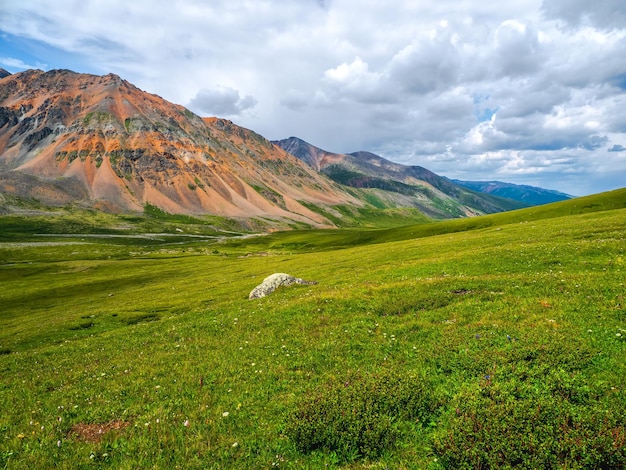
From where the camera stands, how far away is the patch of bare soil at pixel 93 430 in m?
11.6

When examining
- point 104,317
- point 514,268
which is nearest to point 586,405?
point 514,268

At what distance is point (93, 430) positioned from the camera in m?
12.1

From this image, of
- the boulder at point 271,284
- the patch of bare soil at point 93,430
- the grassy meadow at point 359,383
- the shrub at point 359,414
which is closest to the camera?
the grassy meadow at point 359,383

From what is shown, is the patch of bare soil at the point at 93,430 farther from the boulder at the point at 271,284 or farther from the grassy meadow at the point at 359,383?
the boulder at the point at 271,284

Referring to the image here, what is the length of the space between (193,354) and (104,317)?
31.4m

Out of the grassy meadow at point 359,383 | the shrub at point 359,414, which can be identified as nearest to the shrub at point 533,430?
the grassy meadow at point 359,383

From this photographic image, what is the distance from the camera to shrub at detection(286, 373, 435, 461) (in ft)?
31.9

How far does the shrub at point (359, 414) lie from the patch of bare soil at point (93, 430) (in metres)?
6.53

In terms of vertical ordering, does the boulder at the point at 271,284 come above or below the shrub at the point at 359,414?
below

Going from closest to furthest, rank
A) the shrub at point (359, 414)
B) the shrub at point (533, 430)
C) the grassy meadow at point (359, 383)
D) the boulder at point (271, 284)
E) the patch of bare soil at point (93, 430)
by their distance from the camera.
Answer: the shrub at point (533, 430) → the grassy meadow at point (359, 383) → the shrub at point (359, 414) → the patch of bare soil at point (93, 430) → the boulder at point (271, 284)

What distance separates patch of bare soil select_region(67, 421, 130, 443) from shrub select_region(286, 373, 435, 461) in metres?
6.53

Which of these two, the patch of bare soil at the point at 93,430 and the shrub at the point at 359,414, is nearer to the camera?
the shrub at the point at 359,414

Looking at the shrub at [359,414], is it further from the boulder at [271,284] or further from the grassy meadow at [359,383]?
the boulder at [271,284]

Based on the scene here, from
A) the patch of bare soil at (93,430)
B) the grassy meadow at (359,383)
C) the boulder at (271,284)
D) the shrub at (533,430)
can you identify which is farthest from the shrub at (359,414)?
the boulder at (271,284)
